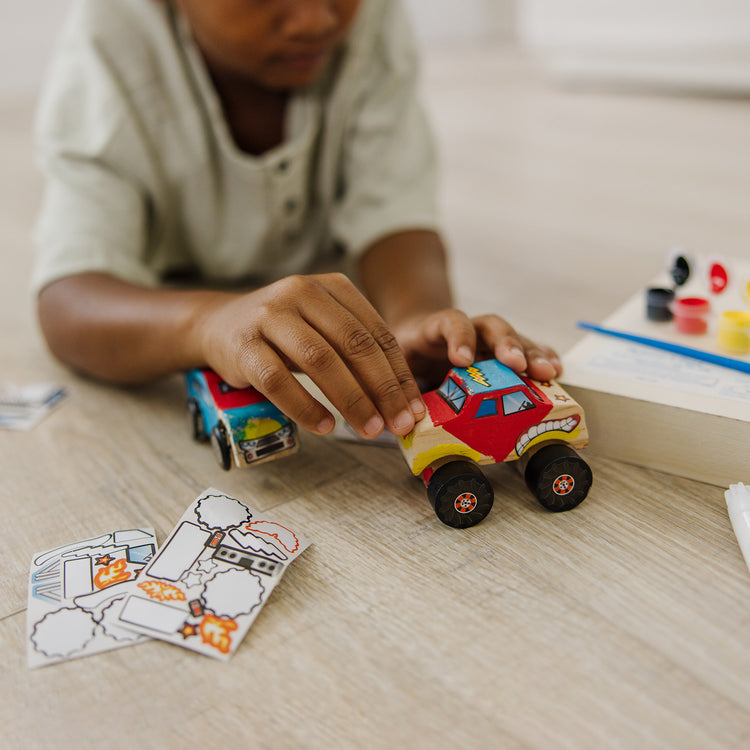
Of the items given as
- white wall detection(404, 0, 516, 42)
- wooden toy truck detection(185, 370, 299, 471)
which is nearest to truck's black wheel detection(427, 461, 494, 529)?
wooden toy truck detection(185, 370, 299, 471)

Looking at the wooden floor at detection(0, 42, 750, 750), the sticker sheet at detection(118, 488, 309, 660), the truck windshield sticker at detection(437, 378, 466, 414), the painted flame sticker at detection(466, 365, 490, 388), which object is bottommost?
the wooden floor at detection(0, 42, 750, 750)

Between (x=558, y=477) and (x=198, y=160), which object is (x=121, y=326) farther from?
(x=558, y=477)

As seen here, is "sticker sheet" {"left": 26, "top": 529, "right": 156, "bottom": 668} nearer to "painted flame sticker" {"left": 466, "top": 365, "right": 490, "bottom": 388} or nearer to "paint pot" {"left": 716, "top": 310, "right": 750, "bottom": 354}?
"painted flame sticker" {"left": 466, "top": 365, "right": 490, "bottom": 388}

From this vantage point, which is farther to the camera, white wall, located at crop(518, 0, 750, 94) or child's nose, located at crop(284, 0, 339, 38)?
white wall, located at crop(518, 0, 750, 94)

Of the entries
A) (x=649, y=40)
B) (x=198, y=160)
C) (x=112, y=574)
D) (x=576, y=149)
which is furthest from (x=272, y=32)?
(x=649, y=40)

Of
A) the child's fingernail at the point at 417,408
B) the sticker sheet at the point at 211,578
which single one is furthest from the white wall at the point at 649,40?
the sticker sheet at the point at 211,578

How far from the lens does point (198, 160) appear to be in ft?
2.94

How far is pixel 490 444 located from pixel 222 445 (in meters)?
0.20

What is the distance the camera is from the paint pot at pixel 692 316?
650 millimetres

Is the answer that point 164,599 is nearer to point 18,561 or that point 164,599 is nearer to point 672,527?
point 18,561

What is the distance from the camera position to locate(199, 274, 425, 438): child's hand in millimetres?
549

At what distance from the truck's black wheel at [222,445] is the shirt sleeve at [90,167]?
0.89ft

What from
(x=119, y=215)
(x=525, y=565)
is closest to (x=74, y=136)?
(x=119, y=215)

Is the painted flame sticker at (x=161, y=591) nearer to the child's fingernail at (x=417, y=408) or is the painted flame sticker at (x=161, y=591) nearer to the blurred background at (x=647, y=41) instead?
the child's fingernail at (x=417, y=408)
